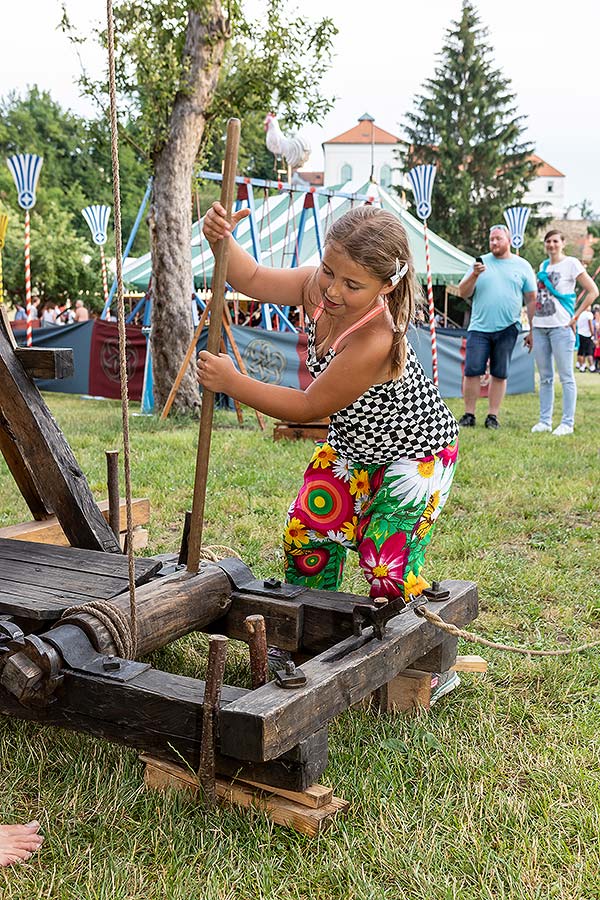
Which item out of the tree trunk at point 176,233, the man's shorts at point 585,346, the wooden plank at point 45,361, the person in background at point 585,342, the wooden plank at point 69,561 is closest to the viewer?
the wooden plank at point 69,561

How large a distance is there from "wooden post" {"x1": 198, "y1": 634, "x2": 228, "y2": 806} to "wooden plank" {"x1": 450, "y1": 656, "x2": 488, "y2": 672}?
1040 millimetres

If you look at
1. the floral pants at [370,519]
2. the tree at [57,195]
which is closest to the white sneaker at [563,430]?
the floral pants at [370,519]

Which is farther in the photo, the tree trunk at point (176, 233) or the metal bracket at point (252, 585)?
the tree trunk at point (176, 233)

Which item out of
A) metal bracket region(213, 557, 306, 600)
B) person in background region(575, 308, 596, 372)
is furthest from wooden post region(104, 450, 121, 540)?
person in background region(575, 308, 596, 372)

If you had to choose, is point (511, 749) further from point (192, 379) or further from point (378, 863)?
Result: point (192, 379)

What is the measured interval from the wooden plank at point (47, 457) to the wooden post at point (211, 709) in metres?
1.29

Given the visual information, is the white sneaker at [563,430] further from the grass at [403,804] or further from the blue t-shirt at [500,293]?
the grass at [403,804]

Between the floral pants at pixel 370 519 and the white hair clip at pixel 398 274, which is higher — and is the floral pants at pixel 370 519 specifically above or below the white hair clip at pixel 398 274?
Result: below

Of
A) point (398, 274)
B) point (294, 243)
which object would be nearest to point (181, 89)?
point (294, 243)

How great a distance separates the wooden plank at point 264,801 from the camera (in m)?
1.96

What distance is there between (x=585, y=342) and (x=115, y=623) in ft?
72.0

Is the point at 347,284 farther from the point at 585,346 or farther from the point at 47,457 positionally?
the point at 585,346

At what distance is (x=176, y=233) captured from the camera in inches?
375

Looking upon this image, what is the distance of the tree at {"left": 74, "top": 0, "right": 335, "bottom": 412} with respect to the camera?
9094mm
